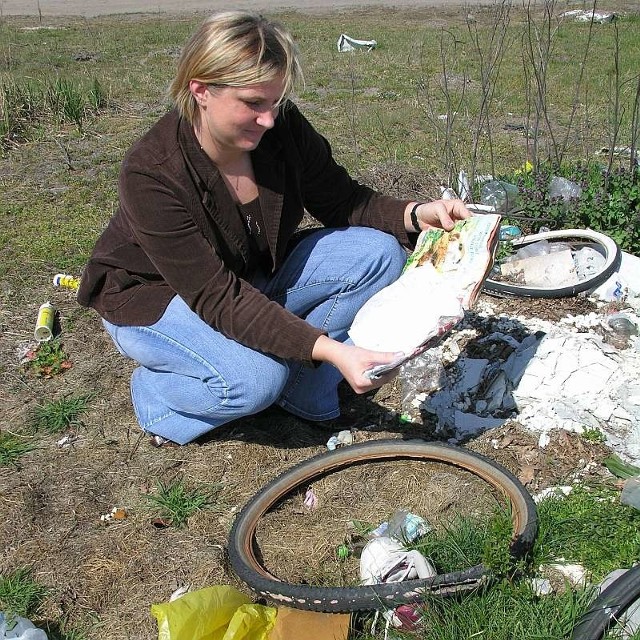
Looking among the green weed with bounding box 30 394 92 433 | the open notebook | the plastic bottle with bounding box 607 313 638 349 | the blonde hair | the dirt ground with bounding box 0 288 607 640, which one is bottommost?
the dirt ground with bounding box 0 288 607 640

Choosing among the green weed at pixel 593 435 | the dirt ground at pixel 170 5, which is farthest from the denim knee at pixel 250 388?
the dirt ground at pixel 170 5

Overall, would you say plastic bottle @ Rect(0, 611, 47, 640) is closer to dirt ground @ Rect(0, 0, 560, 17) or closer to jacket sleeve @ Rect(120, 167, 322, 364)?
jacket sleeve @ Rect(120, 167, 322, 364)

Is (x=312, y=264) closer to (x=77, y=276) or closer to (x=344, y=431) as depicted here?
(x=344, y=431)

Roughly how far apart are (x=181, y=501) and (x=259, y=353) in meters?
0.63

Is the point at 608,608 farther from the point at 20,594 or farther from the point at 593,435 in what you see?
the point at 20,594

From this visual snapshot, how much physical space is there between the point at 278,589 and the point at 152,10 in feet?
62.5

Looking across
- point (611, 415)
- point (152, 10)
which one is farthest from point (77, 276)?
point (152, 10)

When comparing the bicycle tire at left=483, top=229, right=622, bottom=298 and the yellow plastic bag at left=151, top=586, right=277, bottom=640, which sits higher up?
the bicycle tire at left=483, top=229, right=622, bottom=298

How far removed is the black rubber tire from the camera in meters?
2.06

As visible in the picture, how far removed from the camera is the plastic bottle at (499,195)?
14.9 ft

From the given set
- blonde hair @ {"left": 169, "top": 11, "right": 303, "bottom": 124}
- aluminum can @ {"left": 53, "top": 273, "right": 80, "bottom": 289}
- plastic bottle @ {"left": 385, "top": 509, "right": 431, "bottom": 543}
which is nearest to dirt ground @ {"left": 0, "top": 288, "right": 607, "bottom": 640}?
plastic bottle @ {"left": 385, "top": 509, "right": 431, "bottom": 543}

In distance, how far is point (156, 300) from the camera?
2.92m

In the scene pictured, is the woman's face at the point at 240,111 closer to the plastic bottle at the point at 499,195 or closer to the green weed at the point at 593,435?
the green weed at the point at 593,435

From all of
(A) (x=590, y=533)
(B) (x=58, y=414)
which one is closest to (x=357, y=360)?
(A) (x=590, y=533)
